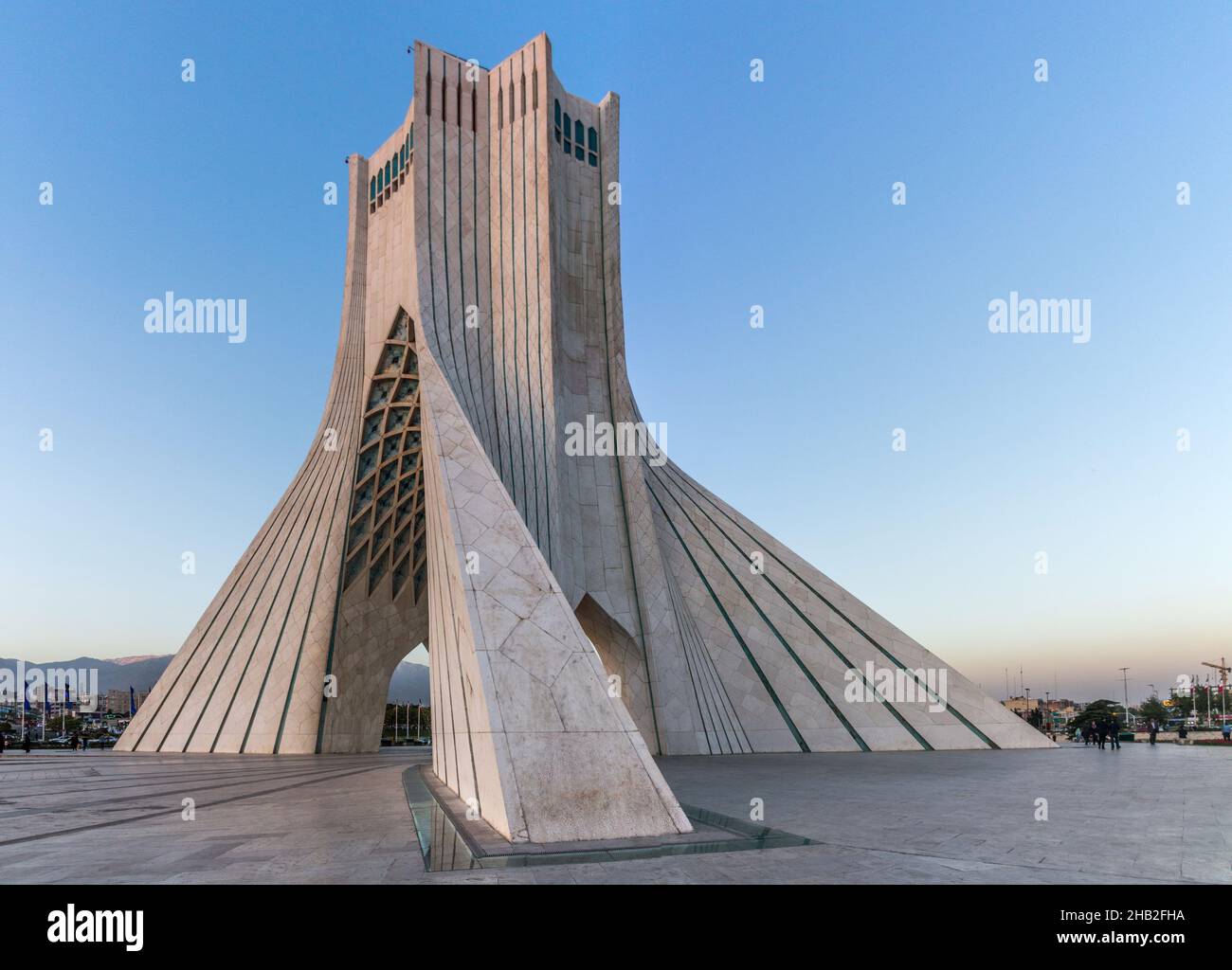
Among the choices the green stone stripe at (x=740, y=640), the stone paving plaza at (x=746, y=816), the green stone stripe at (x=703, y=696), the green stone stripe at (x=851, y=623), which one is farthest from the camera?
the green stone stripe at (x=851, y=623)

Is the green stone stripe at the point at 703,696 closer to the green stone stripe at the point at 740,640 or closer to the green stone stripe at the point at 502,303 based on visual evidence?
the green stone stripe at the point at 740,640

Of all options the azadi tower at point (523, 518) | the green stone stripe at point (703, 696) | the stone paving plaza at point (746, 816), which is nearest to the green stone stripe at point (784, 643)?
the azadi tower at point (523, 518)

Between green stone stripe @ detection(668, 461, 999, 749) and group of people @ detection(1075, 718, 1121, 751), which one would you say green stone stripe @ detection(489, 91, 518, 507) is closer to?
green stone stripe @ detection(668, 461, 999, 749)

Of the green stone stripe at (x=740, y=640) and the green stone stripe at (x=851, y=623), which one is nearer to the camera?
the green stone stripe at (x=740, y=640)

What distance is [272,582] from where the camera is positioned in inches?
724

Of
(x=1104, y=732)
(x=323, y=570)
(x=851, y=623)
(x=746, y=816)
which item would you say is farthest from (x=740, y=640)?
(x=746, y=816)

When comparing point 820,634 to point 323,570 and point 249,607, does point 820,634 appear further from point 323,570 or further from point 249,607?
point 249,607

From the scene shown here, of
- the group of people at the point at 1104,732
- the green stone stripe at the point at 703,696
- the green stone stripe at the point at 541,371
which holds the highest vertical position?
the green stone stripe at the point at 541,371

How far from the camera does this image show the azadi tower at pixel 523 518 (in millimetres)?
15414

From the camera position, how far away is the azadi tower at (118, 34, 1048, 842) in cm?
1541

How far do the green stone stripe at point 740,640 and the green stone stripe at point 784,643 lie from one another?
470 millimetres

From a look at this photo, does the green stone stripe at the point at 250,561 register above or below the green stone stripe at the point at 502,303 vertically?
below
